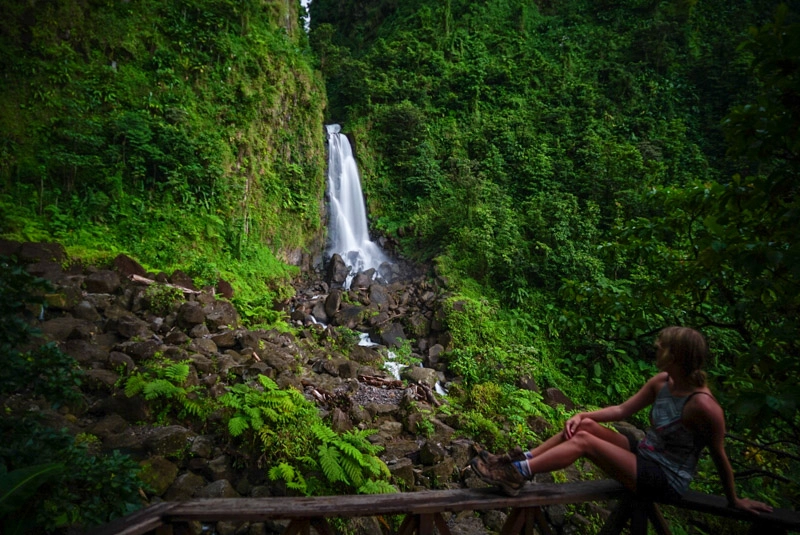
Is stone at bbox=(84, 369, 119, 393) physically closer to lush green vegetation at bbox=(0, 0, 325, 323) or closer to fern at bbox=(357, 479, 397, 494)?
fern at bbox=(357, 479, 397, 494)

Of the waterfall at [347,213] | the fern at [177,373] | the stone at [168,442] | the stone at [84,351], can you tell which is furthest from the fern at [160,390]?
the waterfall at [347,213]

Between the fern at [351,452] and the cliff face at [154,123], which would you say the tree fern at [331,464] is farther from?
the cliff face at [154,123]

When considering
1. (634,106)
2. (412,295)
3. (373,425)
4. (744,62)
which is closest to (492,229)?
(412,295)

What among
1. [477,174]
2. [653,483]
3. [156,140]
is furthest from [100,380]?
[477,174]

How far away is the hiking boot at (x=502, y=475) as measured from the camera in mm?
2287

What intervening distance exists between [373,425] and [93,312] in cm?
541

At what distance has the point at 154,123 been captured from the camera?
392 inches

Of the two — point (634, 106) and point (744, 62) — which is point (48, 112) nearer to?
point (634, 106)

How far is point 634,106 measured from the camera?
62.7 ft

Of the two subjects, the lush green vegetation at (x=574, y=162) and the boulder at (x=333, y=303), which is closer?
the lush green vegetation at (x=574, y=162)

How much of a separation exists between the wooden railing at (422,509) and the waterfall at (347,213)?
12.8 meters

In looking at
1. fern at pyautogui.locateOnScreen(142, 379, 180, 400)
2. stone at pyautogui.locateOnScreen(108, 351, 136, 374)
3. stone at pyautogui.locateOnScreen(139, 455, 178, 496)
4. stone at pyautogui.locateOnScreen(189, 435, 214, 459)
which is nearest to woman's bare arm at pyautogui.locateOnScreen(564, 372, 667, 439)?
stone at pyautogui.locateOnScreen(139, 455, 178, 496)

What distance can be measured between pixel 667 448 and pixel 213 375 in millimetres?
5903

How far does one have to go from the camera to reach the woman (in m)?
2.22
